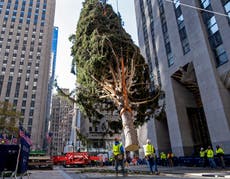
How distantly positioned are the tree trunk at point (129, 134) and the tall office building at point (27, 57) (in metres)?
55.8

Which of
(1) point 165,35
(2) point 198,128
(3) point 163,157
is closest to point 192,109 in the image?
(2) point 198,128

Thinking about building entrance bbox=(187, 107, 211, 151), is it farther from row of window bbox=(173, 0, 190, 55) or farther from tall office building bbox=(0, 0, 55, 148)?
tall office building bbox=(0, 0, 55, 148)

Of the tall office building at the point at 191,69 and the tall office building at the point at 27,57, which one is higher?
the tall office building at the point at 27,57

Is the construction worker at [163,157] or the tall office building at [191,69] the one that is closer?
the tall office building at [191,69]

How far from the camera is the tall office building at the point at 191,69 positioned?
19953 mm

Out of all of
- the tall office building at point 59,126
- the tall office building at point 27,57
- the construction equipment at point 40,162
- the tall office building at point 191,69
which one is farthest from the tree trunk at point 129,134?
the tall office building at point 59,126

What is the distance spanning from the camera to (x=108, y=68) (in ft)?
43.5

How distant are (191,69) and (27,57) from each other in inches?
2552

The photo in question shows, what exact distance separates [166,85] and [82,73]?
17.4 metres

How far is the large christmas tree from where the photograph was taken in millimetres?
12367

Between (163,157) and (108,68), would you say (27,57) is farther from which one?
(108,68)

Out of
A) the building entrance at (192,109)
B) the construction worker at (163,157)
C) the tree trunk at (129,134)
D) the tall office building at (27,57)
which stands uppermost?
the tall office building at (27,57)

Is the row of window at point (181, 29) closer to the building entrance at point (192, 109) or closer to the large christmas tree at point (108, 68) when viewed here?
the building entrance at point (192, 109)

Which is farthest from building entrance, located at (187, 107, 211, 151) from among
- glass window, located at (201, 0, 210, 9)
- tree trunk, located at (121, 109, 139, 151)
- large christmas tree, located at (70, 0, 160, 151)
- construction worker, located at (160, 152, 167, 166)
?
tree trunk, located at (121, 109, 139, 151)
